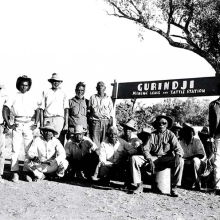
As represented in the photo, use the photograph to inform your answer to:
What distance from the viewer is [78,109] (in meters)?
7.55

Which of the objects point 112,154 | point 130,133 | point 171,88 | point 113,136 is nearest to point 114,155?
point 112,154

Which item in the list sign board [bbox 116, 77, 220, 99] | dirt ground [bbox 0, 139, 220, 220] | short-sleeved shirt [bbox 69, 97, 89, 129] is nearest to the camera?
dirt ground [bbox 0, 139, 220, 220]

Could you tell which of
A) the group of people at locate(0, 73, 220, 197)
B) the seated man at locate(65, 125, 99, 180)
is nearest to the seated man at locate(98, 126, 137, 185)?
the group of people at locate(0, 73, 220, 197)

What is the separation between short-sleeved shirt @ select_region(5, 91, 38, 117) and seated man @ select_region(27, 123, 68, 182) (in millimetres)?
431

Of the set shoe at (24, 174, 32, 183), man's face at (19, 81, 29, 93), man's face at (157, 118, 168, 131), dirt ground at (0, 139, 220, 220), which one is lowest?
dirt ground at (0, 139, 220, 220)

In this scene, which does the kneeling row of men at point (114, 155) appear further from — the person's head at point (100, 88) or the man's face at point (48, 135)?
the person's head at point (100, 88)

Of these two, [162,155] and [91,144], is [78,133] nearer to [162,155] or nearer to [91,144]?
[91,144]

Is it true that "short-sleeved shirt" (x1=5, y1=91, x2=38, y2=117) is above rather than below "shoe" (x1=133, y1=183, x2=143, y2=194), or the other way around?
above

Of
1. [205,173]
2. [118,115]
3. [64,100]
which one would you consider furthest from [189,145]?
[118,115]

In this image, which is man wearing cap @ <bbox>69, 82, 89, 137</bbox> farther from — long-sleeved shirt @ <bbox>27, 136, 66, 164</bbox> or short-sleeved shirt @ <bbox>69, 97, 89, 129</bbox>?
long-sleeved shirt @ <bbox>27, 136, 66, 164</bbox>

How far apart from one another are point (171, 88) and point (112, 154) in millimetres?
2123

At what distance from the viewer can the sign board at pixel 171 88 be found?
732 cm

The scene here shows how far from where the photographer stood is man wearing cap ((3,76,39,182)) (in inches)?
264

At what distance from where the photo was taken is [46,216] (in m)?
4.62
